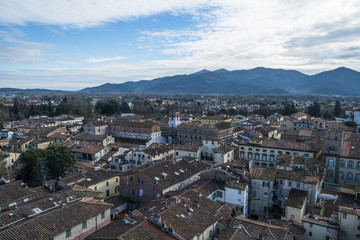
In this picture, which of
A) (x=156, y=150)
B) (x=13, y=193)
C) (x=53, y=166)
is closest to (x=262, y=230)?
(x=13, y=193)

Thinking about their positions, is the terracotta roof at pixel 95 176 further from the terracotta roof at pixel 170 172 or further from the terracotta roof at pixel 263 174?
the terracotta roof at pixel 263 174

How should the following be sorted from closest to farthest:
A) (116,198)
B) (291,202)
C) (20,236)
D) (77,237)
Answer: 1. (20,236)
2. (77,237)
3. (291,202)
4. (116,198)

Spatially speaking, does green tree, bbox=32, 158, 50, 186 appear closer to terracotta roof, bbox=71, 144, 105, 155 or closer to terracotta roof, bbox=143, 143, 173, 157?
terracotta roof, bbox=71, 144, 105, 155

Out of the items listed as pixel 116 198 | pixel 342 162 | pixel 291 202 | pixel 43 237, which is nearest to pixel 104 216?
pixel 43 237

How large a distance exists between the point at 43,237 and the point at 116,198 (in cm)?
1310

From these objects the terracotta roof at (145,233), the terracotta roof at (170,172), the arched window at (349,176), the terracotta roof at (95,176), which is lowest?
the arched window at (349,176)

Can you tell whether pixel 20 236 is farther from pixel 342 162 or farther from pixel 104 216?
pixel 342 162

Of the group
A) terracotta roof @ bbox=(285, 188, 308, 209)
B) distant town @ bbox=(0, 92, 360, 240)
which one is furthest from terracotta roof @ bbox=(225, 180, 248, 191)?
terracotta roof @ bbox=(285, 188, 308, 209)

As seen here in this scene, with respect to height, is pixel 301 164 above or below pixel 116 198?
above

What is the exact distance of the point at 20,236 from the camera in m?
16.2

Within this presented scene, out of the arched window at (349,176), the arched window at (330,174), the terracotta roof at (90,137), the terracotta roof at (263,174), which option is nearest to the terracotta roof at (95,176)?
the terracotta roof at (263,174)

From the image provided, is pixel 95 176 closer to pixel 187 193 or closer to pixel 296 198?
pixel 187 193

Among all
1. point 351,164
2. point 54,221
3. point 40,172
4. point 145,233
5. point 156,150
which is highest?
point 54,221

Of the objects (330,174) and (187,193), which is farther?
(330,174)
